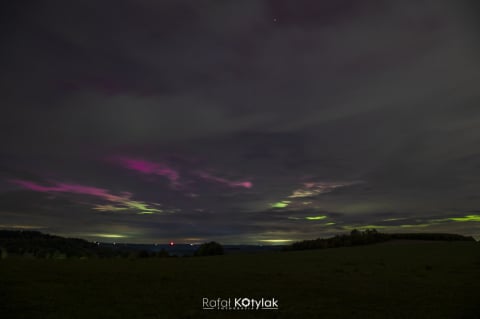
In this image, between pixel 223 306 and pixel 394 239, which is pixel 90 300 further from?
pixel 394 239

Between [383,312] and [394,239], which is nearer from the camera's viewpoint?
[383,312]

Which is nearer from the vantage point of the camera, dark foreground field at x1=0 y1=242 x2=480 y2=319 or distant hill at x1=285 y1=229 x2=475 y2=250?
dark foreground field at x1=0 y1=242 x2=480 y2=319

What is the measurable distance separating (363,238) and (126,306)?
54773 mm

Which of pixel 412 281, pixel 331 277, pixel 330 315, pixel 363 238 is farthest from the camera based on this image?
pixel 363 238

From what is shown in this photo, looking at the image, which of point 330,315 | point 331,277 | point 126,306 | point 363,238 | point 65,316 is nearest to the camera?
point 65,316

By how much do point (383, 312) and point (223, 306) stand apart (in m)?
5.52

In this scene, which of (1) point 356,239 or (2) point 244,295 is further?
(1) point 356,239

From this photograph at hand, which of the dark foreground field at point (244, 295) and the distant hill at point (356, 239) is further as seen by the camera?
the distant hill at point (356, 239)

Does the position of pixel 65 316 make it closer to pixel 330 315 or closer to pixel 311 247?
pixel 330 315

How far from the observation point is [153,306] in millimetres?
11078

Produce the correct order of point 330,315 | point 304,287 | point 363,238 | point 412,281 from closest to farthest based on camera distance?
point 330,315 < point 304,287 < point 412,281 < point 363,238

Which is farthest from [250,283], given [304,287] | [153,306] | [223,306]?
[153,306]

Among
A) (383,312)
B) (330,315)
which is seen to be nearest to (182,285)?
(330,315)

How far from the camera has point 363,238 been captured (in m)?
58.0
